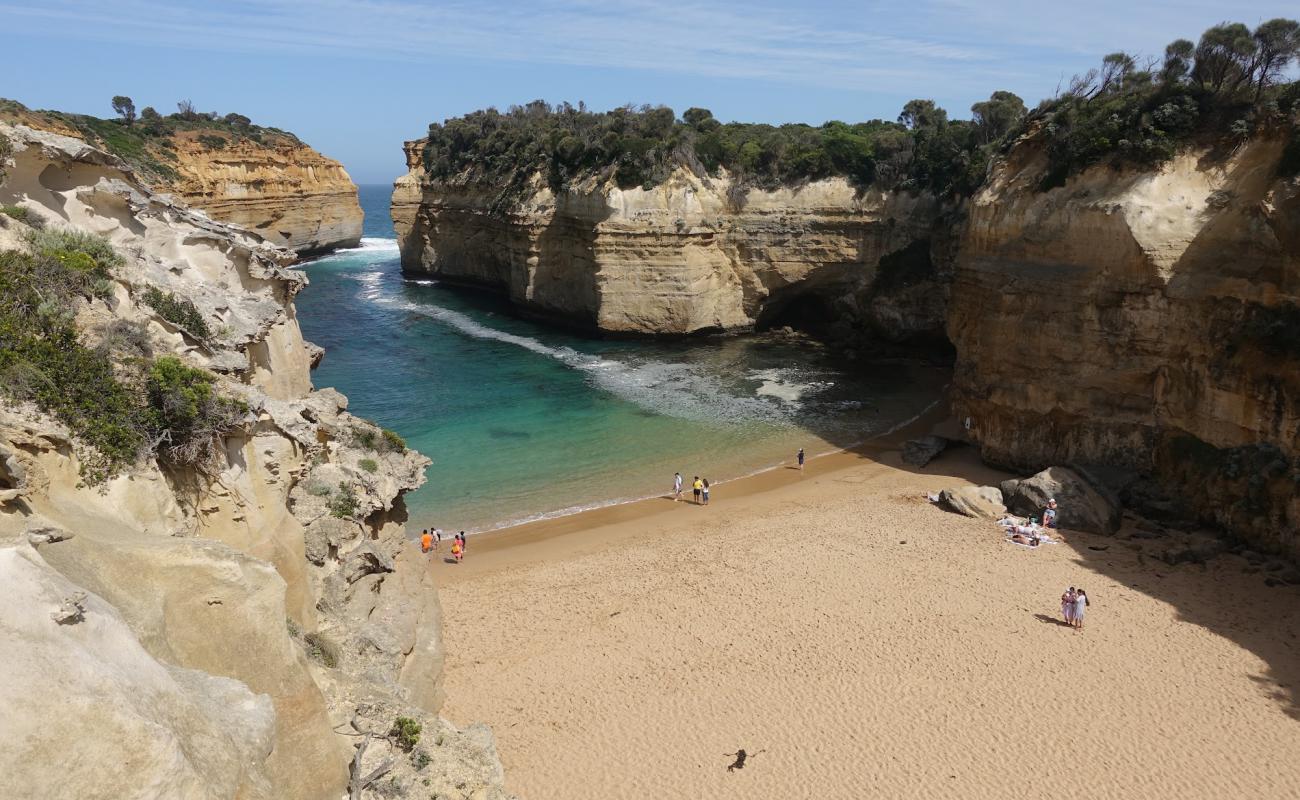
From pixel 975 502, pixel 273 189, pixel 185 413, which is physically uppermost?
pixel 273 189

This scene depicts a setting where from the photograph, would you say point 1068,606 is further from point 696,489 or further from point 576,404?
point 576,404

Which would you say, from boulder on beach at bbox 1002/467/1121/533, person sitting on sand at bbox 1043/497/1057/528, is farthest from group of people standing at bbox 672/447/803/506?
person sitting on sand at bbox 1043/497/1057/528

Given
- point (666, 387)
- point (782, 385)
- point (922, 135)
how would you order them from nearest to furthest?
point (666, 387) < point (782, 385) < point (922, 135)

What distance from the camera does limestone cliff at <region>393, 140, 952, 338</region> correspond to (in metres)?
35.8

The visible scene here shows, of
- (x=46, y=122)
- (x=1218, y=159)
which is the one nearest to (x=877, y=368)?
(x=1218, y=159)

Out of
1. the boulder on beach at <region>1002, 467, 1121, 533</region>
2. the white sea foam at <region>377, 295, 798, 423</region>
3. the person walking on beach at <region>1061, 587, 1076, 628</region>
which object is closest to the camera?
the person walking on beach at <region>1061, 587, 1076, 628</region>

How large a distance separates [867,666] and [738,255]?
28003 mm

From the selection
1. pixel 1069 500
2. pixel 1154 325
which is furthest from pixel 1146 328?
pixel 1069 500

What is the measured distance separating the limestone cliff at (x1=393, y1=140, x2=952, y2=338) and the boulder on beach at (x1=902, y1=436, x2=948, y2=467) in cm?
1138

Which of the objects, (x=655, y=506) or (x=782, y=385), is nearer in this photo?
(x=655, y=506)

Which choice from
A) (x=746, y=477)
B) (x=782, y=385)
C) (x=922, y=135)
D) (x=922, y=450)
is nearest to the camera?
(x=746, y=477)

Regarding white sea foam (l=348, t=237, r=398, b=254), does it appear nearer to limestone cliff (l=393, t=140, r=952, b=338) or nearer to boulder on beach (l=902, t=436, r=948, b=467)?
limestone cliff (l=393, t=140, r=952, b=338)

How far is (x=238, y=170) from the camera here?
5909 centimetres

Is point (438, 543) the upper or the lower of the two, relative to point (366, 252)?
lower
